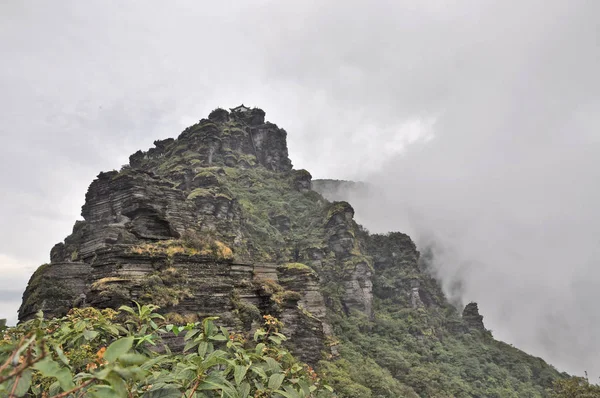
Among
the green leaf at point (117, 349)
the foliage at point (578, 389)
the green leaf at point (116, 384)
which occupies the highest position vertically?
the foliage at point (578, 389)

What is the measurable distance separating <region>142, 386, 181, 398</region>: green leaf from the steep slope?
529 inches

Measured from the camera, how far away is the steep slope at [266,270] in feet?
53.0

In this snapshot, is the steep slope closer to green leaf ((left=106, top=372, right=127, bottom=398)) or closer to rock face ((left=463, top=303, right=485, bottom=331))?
rock face ((left=463, top=303, right=485, bottom=331))

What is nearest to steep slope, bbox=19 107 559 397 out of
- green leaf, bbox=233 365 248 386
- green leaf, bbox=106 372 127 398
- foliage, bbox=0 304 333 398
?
foliage, bbox=0 304 333 398

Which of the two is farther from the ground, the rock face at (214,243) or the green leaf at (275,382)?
the rock face at (214,243)

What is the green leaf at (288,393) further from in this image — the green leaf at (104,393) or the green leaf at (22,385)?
the green leaf at (22,385)

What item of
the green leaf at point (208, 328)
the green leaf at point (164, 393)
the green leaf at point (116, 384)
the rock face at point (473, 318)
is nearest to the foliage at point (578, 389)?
the green leaf at point (208, 328)

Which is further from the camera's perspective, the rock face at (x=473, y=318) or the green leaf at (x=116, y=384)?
the rock face at (x=473, y=318)

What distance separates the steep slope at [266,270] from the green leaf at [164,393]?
13.4m

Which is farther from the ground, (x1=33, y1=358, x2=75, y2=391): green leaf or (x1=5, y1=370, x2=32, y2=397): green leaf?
(x1=33, y1=358, x2=75, y2=391): green leaf

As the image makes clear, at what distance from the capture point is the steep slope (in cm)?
1616

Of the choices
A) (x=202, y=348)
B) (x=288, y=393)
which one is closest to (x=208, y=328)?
(x=202, y=348)

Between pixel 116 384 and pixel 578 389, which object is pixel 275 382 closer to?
pixel 116 384

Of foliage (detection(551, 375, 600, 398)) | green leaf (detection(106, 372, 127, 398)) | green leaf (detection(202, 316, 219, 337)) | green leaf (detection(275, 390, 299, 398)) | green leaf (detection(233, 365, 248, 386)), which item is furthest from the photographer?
foliage (detection(551, 375, 600, 398))
